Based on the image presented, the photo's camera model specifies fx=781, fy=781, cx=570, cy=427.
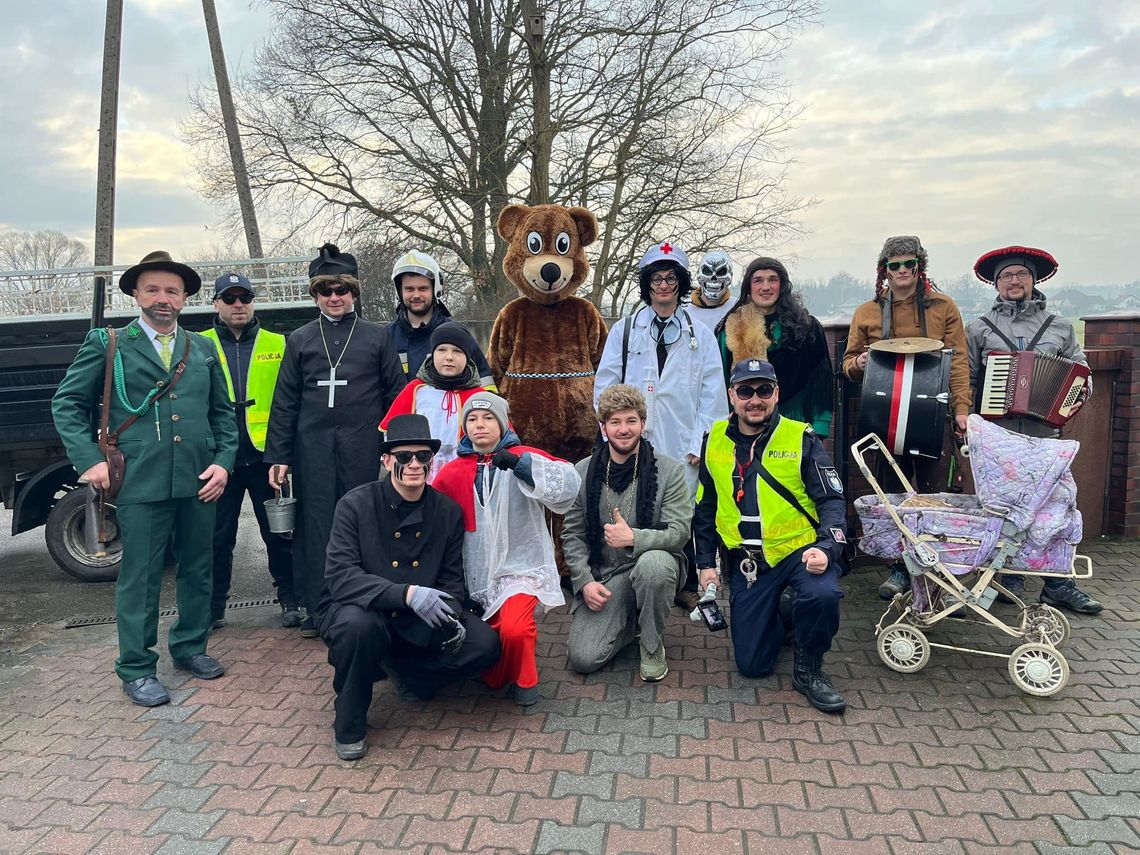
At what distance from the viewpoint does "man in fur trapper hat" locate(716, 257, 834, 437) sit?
4.28 m

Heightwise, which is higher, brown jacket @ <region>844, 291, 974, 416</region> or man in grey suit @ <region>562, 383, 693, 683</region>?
brown jacket @ <region>844, 291, 974, 416</region>

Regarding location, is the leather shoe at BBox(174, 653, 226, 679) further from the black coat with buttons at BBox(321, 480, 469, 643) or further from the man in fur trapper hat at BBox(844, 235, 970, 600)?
the man in fur trapper hat at BBox(844, 235, 970, 600)

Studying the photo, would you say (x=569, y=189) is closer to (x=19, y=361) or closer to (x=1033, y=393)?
(x=19, y=361)

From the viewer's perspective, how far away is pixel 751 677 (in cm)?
357

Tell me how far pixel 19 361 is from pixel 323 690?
3513 mm

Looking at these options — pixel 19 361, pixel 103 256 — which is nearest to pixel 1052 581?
pixel 19 361

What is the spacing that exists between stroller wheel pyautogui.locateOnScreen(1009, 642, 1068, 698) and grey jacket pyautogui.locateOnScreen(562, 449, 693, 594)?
4.87ft

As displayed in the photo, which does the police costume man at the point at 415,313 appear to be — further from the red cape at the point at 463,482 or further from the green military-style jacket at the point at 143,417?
the green military-style jacket at the point at 143,417

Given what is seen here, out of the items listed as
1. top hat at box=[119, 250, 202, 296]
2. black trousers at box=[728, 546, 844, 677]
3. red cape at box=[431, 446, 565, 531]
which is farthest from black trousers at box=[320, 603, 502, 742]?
top hat at box=[119, 250, 202, 296]

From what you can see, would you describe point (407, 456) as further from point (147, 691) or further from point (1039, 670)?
point (1039, 670)

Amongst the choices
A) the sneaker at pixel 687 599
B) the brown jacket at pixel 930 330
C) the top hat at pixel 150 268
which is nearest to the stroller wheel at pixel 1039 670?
the brown jacket at pixel 930 330

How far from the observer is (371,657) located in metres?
3.05

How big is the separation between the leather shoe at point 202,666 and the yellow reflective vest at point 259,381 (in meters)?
1.10

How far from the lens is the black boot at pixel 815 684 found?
3223 millimetres
